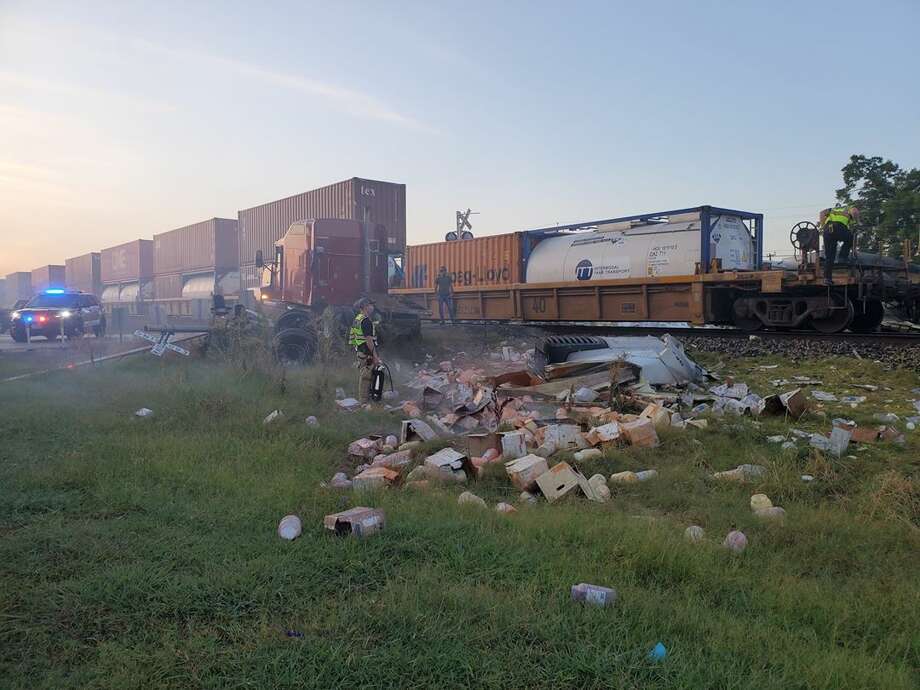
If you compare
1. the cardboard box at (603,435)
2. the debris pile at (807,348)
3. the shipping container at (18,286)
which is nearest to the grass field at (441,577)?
the cardboard box at (603,435)

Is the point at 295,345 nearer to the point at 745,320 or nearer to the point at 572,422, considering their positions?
the point at 572,422

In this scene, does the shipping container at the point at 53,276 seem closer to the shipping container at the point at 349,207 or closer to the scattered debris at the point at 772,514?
the shipping container at the point at 349,207

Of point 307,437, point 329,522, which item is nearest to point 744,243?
point 307,437

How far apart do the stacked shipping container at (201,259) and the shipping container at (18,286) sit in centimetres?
2639

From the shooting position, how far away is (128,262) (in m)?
36.4

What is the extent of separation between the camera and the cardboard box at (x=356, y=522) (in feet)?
12.7

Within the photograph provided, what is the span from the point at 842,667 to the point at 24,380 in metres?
11.2

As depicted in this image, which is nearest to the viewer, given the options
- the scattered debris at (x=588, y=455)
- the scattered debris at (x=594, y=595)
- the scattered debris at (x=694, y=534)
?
the scattered debris at (x=594, y=595)

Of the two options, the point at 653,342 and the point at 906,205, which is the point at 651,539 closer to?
the point at 653,342

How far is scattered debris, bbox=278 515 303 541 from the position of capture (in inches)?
154

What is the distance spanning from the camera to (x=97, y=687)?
95.7 inches

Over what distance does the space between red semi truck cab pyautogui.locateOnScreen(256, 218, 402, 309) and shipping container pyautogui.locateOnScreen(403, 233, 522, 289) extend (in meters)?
4.48

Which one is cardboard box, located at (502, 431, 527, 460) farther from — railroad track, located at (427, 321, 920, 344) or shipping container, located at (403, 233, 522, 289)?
shipping container, located at (403, 233, 522, 289)

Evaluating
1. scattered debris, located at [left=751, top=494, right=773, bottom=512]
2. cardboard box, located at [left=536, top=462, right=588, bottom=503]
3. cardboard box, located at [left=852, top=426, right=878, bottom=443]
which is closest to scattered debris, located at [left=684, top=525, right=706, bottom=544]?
scattered debris, located at [left=751, top=494, right=773, bottom=512]
